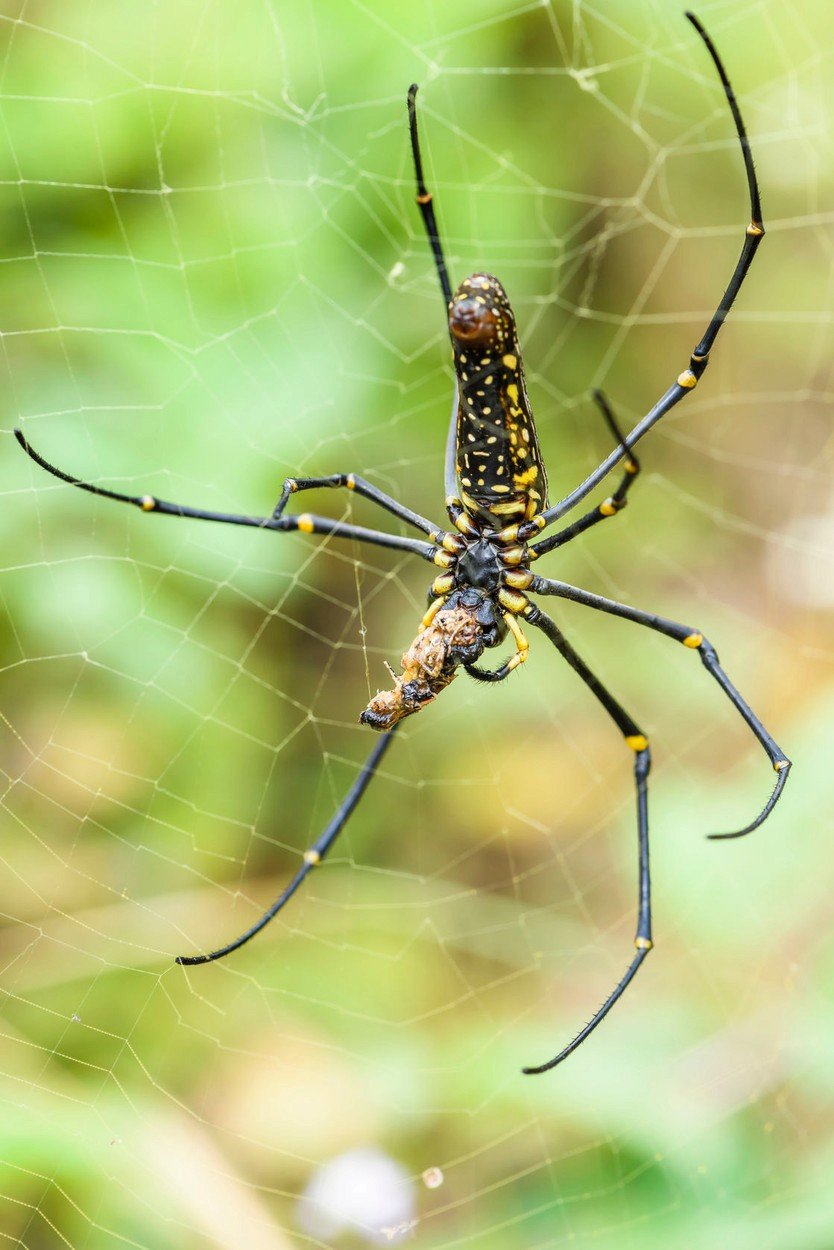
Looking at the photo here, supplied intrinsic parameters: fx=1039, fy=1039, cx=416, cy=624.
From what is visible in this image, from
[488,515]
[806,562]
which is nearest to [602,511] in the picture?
[488,515]

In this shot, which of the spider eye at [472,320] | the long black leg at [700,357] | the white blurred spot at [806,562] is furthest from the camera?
the white blurred spot at [806,562]

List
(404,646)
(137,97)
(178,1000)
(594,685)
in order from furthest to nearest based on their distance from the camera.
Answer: (404,646) < (137,97) < (178,1000) < (594,685)

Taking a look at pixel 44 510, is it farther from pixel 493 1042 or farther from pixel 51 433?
pixel 493 1042

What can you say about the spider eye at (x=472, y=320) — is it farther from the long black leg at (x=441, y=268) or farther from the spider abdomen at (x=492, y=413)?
the long black leg at (x=441, y=268)

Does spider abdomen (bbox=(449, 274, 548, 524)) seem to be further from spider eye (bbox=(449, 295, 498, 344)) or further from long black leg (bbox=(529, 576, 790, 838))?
long black leg (bbox=(529, 576, 790, 838))

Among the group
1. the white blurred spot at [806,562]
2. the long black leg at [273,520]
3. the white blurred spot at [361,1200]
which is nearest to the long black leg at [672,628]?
the long black leg at [273,520]

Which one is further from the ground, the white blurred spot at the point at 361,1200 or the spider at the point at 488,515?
the spider at the point at 488,515

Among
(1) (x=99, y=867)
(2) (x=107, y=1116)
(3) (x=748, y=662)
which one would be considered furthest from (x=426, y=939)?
(3) (x=748, y=662)

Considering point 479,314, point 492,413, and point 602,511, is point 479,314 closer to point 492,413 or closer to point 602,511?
point 492,413
